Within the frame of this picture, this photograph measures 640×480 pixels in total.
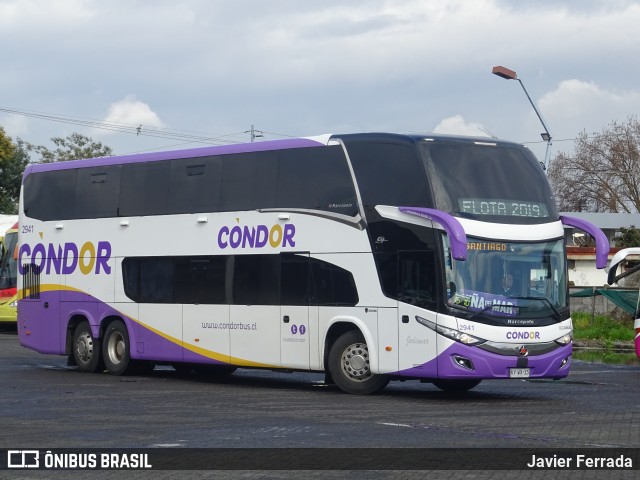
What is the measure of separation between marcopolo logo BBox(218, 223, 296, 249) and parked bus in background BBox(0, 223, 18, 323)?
60.0ft

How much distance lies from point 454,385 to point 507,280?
2685 millimetres

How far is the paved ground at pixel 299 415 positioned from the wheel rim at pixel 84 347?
0.38 meters

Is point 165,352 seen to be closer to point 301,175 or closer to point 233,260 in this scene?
point 233,260

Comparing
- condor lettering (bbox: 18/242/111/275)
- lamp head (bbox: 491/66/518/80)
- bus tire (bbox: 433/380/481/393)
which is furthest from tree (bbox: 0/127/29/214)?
bus tire (bbox: 433/380/481/393)

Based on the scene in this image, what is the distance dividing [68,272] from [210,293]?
413 cm

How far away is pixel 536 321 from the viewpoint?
755 inches

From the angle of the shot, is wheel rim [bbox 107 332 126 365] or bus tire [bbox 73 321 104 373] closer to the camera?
wheel rim [bbox 107 332 126 365]

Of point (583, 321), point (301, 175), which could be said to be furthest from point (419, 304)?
point (583, 321)

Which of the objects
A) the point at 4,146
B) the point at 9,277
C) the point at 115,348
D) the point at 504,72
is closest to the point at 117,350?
the point at 115,348

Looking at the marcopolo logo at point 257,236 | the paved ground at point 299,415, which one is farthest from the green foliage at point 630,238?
the marcopolo logo at point 257,236

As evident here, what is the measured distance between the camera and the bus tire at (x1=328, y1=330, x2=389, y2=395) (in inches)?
782

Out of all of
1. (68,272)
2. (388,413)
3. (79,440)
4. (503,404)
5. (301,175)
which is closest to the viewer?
(79,440)

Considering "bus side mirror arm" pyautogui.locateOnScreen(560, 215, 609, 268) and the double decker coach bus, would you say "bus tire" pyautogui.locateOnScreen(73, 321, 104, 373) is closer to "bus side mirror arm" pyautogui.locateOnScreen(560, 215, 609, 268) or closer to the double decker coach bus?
the double decker coach bus

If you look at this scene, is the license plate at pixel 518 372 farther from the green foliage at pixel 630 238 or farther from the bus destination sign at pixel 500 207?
the green foliage at pixel 630 238
